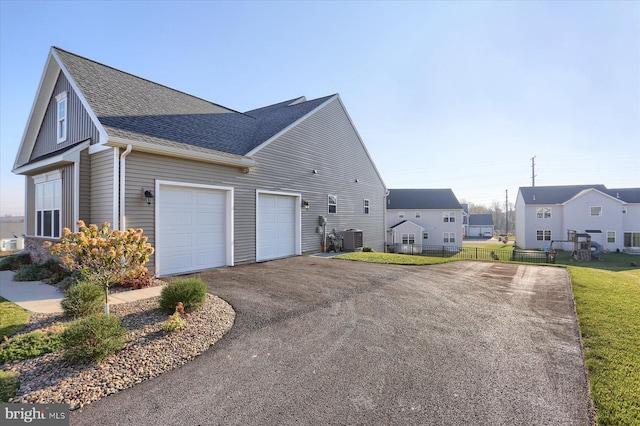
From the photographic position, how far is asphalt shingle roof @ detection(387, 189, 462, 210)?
3762 centimetres

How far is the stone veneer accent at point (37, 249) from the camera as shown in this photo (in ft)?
30.6

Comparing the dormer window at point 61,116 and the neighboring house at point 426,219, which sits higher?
the dormer window at point 61,116

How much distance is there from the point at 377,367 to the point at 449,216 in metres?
37.1

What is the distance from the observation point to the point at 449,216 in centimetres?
3697

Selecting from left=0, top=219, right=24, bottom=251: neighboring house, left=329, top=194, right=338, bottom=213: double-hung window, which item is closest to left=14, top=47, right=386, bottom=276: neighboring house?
left=329, top=194, right=338, bottom=213: double-hung window

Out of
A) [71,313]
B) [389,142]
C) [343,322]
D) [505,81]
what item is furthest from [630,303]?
[389,142]

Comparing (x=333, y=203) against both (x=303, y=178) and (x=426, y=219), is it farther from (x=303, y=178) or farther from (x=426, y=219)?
(x=426, y=219)

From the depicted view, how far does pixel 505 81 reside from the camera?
1213 cm

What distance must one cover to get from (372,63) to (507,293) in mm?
10130

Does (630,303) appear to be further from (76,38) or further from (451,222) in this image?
(451,222)

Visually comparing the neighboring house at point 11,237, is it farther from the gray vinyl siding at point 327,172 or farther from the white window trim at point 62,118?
the gray vinyl siding at point 327,172

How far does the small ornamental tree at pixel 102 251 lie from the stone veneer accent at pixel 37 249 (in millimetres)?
6099

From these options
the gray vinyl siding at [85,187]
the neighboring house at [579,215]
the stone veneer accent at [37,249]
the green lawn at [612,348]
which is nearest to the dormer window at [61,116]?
the gray vinyl siding at [85,187]

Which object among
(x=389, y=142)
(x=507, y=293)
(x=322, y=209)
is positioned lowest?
(x=507, y=293)
